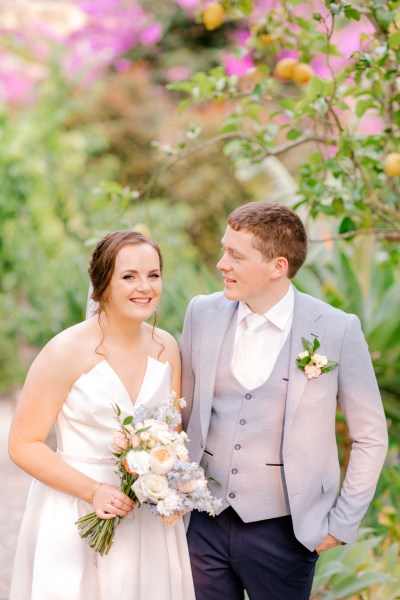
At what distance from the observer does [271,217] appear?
8.74 feet

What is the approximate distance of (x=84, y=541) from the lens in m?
2.65

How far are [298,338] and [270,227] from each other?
1.21 feet

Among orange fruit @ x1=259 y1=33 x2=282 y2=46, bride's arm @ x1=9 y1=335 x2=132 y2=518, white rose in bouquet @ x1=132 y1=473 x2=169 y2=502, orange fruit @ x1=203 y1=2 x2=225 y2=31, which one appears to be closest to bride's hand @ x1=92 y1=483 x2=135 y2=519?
bride's arm @ x1=9 y1=335 x2=132 y2=518

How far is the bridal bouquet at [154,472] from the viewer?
238cm

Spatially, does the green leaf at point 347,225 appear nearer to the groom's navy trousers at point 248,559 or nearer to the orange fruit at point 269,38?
the orange fruit at point 269,38

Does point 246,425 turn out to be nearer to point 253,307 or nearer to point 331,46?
point 253,307

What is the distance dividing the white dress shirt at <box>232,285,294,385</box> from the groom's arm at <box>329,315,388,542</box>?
200 millimetres

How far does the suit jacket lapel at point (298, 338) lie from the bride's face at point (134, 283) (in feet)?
1.54

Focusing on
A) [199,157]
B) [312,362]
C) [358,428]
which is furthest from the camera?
[199,157]

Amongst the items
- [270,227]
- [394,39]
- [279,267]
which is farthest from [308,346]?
[394,39]

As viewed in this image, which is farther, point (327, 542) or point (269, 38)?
point (269, 38)

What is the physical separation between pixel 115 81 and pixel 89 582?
28.6 feet

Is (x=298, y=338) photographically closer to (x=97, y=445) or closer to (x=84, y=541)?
(x=97, y=445)

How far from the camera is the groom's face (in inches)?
104
